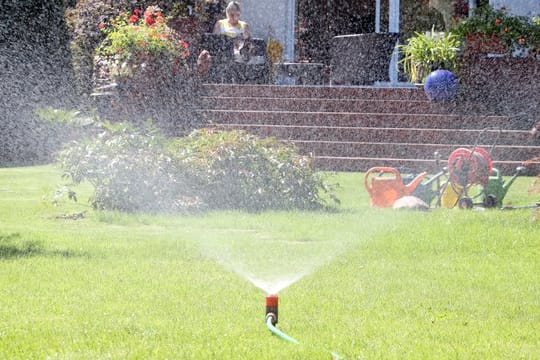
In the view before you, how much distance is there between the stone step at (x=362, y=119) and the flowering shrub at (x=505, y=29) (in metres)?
1.49

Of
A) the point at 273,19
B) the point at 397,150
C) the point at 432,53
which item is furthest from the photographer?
the point at 273,19

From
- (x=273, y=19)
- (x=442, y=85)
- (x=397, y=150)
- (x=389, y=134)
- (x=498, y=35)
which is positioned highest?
(x=273, y=19)

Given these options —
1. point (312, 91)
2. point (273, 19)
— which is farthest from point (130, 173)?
point (273, 19)

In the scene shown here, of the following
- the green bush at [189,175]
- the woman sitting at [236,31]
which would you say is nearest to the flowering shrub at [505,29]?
the woman sitting at [236,31]

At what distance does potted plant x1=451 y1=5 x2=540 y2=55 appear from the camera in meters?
15.9

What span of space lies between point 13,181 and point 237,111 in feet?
14.3

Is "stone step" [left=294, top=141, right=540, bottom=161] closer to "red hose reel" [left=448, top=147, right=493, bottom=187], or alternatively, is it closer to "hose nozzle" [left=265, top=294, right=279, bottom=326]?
"red hose reel" [left=448, top=147, right=493, bottom=187]

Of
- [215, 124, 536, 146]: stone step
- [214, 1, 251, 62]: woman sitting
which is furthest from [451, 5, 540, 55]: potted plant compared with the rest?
[214, 1, 251, 62]: woman sitting

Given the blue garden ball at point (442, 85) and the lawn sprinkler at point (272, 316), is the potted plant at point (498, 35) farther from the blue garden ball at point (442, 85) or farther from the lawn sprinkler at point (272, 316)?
the lawn sprinkler at point (272, 316)

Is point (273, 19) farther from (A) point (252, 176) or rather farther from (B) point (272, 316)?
(B) point (272, 316)

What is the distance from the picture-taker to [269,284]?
20.2 feet

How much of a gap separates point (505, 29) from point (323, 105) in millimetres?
2893

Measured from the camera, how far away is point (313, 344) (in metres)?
4.90

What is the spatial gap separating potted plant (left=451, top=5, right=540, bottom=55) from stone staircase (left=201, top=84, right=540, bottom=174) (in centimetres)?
97
